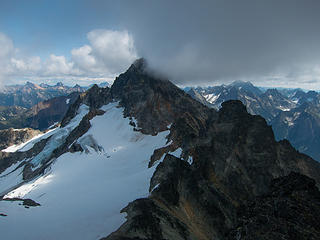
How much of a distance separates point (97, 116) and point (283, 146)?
85.5 meters

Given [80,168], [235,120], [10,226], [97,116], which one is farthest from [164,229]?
[97,116]

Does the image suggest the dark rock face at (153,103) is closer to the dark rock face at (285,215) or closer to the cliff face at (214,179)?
the cliff face at (214,179)

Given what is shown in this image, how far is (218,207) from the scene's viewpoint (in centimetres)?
3456

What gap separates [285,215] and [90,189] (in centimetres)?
4418

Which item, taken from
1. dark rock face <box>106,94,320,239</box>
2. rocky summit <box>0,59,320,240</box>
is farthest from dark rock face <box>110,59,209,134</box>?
dark rock face <box>106,94,320,239</box>

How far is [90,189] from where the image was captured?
2096 inches

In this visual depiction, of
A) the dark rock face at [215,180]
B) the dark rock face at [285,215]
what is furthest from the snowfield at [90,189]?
the dark rock face at [285,215]

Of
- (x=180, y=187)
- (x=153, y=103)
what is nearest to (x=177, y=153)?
(x=180, y=187)

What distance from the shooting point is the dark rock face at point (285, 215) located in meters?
19.3

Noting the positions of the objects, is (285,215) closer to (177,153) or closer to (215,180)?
(215,180)

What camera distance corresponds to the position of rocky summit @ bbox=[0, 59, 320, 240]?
72.5ft

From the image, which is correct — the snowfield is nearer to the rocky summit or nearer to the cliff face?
the rocky summit

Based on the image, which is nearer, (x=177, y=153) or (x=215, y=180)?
(x=215, y=180)

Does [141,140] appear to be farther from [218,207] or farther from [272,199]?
[272,199]
